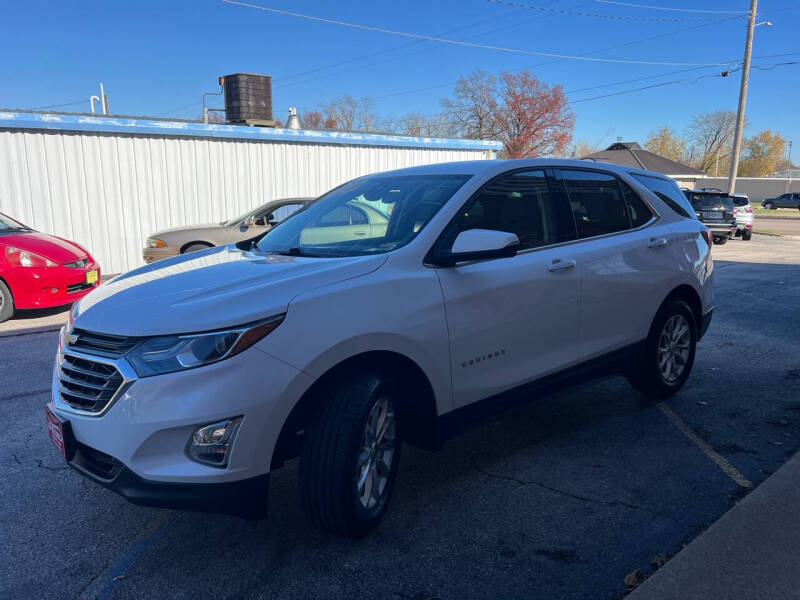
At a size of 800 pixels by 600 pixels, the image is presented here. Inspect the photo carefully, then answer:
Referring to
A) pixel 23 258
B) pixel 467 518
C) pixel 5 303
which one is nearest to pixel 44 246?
pixel 23 258

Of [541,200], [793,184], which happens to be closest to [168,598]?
[541,200]

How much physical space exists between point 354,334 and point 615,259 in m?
2.23

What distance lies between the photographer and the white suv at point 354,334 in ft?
7.98

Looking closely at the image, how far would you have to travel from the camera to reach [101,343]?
2607mm

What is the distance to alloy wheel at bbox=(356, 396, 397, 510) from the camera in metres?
2.87

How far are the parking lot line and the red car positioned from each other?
23.6 feet

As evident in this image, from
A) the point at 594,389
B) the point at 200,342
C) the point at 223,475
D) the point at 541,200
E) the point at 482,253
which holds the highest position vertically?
the point at 541,200

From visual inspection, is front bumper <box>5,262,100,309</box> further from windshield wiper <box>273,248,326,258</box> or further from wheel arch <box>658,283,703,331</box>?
wheel arch <box>658,283,703,331</box>

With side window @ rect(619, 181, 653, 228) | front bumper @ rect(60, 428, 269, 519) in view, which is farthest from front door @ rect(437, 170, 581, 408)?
front bumper @ rect(60, 428, 269, 519)

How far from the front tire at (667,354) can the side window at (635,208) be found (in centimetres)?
68

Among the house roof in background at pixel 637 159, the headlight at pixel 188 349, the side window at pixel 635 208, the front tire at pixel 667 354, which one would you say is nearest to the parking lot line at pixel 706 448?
the front tire at pixel 667 354

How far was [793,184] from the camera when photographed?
76.7 meters

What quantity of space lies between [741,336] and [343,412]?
6025 mm

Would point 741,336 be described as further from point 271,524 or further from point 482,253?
point 271,524
